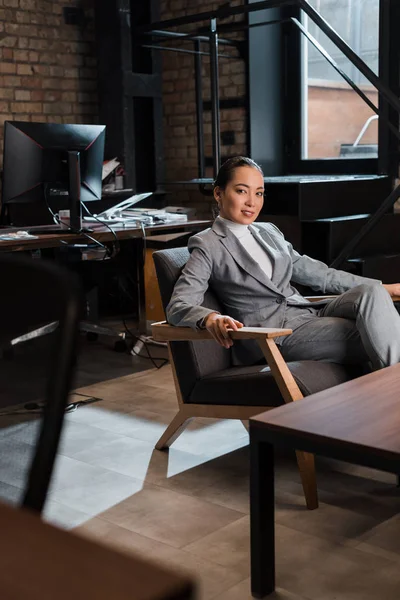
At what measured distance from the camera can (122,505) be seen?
2.77 m

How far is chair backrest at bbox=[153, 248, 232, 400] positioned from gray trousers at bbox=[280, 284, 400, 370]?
26cm

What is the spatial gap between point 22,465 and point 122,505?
1757mm

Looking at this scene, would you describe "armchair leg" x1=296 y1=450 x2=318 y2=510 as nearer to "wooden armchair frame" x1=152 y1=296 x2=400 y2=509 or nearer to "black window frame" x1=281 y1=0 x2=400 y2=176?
"wooden armchair frame" x1=152 y1=296 x2=400 y2=509

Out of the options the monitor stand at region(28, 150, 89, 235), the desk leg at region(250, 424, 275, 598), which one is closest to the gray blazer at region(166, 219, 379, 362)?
the desk leg at region(250, 424, 275, 598)

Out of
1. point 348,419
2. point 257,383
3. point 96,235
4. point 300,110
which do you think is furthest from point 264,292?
point 300,110

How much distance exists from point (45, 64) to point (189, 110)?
1.17 m

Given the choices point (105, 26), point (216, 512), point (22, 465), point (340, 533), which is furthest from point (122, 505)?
point (105, 26)

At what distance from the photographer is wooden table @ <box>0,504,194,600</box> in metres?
0.68

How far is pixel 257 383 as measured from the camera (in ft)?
9.45

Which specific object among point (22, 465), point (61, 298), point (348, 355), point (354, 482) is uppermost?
point (61, 298)

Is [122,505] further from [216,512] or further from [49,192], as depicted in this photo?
[49,192]

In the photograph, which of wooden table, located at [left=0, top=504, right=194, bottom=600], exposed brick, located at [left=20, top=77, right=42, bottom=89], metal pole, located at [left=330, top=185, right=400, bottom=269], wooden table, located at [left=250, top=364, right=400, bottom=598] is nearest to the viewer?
wooden table, located at [left=0, top=504, right=194, bottom=600]

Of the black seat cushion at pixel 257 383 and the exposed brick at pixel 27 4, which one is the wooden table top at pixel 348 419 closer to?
the black seat cushion at pixel 257 383

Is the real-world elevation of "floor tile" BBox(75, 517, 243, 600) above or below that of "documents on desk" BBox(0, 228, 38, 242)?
below
